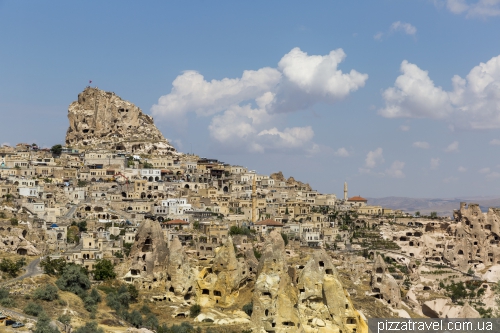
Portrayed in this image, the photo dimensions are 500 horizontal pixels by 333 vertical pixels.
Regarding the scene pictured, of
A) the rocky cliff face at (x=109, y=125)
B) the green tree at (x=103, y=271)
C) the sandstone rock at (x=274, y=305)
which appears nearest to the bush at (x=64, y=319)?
the sandstone rock at (x=274, y=305)

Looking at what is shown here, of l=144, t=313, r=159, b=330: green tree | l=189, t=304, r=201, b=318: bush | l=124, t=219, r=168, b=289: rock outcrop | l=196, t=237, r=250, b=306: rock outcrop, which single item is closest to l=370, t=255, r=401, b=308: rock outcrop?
l=196, t=237, r=250, b=306: rock outcrop

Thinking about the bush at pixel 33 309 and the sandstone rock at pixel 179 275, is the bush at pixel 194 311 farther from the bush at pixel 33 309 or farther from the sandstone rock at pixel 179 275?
the bush at pixel 33 309

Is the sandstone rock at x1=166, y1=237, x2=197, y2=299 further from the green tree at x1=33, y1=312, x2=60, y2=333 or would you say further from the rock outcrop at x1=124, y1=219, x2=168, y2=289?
the green tree at x1=33, y1=312, x2=60, y2=333

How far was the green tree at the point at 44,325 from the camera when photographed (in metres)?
39.8

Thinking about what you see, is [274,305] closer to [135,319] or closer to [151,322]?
[151,322]

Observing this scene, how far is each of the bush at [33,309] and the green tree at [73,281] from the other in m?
7.80

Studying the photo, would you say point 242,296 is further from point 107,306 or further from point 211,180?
point 211,180

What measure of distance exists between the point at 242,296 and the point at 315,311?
51.0 feet

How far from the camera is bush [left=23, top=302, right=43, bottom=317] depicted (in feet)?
147

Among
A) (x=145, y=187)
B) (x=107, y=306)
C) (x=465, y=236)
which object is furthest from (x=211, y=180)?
(x=107, y=306)

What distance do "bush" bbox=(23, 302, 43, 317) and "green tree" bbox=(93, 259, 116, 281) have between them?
14.3 meters

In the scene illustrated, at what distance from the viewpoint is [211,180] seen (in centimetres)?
12950

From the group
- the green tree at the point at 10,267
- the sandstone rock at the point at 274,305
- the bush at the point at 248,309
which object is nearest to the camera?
the sandstone rock at the point at 274,305

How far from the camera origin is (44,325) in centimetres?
4075
